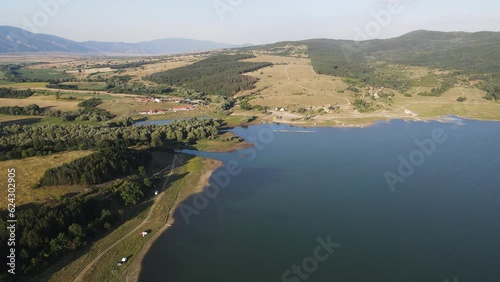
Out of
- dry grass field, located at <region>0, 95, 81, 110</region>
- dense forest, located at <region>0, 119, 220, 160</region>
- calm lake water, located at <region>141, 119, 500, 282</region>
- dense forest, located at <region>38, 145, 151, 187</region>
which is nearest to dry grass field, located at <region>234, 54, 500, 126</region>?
dense forest, located at <region>0, 119, 220, 160</region>

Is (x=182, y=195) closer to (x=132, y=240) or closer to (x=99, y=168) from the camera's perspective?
(x=99, y=168)

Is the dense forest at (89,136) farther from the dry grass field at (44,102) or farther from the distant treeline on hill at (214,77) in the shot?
the distant treeline on hill at (214,77)

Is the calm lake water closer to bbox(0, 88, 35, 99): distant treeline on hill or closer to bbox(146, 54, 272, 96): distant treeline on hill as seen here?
bbox(146, 54, 272, 96): distant treeline on hill

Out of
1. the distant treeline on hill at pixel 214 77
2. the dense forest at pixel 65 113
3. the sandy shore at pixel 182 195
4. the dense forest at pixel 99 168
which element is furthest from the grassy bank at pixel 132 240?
the distant treeline on hill at pixel 214 77

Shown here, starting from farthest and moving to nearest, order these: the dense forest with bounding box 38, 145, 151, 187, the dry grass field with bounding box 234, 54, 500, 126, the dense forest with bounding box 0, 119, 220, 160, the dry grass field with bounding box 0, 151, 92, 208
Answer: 1. the dry grass field with bounding box 234, 54, 500, 126
2. the dense forest with bounding box 0, 119, 220, 160
3. the dense forest with bounding box 38, 145, 151, 187
4. the dry grass field with bounding box 0, 151, 92, 208

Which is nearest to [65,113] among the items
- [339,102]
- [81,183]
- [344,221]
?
[81,183]

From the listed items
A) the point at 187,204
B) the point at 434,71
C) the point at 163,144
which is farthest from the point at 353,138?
the point at 434,71
